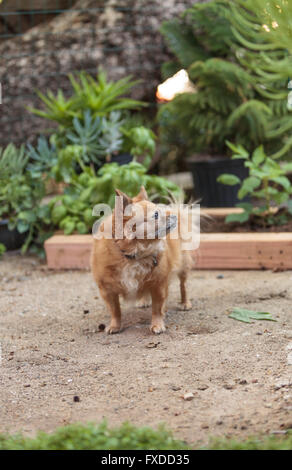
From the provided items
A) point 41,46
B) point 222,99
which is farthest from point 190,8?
point 41,46

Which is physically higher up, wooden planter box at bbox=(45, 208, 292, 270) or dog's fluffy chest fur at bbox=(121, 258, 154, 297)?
dog's fluffy chest fur at bbox=(121, 258, 154, 297)

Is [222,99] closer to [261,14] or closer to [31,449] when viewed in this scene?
[261,14]

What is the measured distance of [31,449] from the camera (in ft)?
5.98

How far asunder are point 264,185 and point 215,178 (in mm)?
1032

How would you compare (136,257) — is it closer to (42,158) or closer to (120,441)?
(120,441)

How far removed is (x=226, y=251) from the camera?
443 centimetres

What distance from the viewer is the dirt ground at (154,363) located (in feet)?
7.22

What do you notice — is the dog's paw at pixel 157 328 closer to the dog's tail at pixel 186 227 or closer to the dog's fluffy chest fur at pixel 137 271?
the dog's fluffy chest fur at pixel 137 271

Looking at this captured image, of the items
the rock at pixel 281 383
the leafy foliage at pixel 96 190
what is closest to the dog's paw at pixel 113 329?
the rock at pixel 281 383

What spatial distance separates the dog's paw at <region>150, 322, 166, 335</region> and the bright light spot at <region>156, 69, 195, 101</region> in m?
3.23

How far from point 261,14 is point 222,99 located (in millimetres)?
2823

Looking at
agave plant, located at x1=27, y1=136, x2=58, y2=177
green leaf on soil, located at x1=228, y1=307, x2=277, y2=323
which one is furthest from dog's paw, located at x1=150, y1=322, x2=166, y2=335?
agave plant, located at x1=27, y1=136, x2=58, y2=177

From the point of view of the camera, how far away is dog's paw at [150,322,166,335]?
3152mm

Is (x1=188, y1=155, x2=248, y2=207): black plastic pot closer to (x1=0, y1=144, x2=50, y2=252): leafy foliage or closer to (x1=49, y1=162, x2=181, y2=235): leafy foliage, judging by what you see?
(x1=49, y1=162, x2=181, y2=235): leafy foliage
